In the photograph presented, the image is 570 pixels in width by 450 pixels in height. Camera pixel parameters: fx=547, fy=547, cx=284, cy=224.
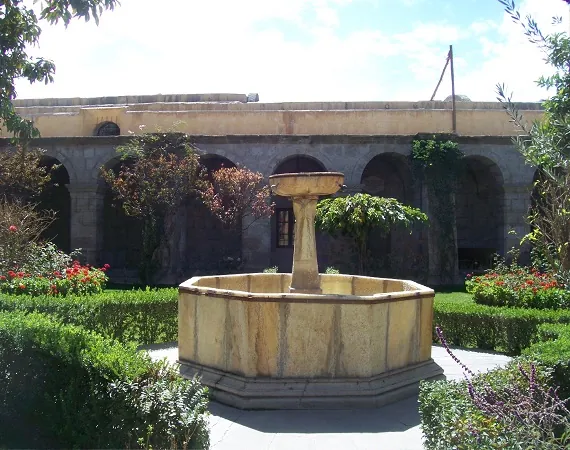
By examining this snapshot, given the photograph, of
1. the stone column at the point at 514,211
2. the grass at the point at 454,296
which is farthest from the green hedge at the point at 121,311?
the stone column at the point at 514,211

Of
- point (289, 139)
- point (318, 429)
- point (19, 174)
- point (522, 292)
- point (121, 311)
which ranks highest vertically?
point (289, 139)

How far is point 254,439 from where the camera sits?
428cm

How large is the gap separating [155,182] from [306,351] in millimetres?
10288

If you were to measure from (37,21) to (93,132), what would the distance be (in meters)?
13.4

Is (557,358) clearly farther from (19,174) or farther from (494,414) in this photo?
(19,174)

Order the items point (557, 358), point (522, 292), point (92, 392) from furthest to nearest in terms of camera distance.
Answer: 1. point (522, 292)
2. point (557, 358)
3. point (92, 392)

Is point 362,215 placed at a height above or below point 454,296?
above

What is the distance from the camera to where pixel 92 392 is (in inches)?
150

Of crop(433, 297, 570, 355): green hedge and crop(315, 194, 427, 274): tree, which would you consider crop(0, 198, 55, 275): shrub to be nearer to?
crop(315, 194, 427, 274): tree

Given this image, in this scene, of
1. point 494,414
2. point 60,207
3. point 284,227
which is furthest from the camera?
point 60,207

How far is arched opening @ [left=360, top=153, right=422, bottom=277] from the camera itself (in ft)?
55.9

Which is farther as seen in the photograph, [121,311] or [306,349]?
[121,311]

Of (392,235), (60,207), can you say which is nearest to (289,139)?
(392,235)

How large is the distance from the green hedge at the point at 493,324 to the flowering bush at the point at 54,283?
5.58 meters
